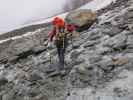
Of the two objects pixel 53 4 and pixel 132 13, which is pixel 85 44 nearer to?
pixel 132 13

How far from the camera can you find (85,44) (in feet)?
59.3

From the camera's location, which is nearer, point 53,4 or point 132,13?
point 132,13

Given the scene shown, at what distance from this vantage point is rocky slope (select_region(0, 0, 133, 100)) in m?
12.8

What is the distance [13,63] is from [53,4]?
51.2 m

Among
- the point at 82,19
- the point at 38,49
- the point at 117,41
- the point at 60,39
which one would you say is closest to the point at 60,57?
the point at 60,39

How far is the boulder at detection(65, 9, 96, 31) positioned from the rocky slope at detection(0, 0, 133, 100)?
1.02 meters

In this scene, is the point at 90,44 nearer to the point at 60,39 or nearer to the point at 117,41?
the point at 117,41

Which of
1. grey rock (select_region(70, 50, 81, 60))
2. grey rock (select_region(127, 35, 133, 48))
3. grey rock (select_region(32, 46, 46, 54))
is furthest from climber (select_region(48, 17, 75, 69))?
grey rock (select_region(32, 46, 46, 54))

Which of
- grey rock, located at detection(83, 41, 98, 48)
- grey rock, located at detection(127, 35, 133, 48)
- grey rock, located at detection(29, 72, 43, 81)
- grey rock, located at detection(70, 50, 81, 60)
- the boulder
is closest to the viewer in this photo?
grey rock, located at detection(29, 72, 43, 81)

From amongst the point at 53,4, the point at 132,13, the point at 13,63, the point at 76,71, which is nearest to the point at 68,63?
the point at 76,71

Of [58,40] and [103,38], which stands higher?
[58,40]

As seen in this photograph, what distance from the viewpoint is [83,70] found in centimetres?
1445

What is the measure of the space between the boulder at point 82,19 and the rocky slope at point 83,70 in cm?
102

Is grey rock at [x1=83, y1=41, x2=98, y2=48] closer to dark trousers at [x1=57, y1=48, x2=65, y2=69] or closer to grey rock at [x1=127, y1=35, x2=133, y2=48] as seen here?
grey rock at [x1=127, y1=35, x2=133, y2=48]
